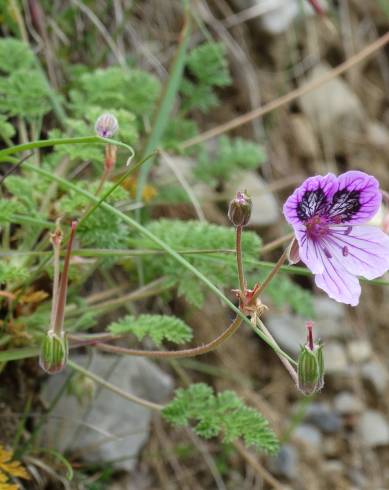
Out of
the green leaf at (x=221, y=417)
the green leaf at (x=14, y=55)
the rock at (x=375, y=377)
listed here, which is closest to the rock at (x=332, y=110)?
the rock at (x=375, y=377)

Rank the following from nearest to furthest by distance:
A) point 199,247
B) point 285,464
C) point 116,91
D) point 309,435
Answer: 1. point 199,247
2. point 116,91
3. point 285,464
4. point 309,435

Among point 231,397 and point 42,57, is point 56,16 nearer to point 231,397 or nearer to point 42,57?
point 42,57

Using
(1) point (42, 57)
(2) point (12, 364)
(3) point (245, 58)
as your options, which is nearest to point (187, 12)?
(1) point (42, 57)

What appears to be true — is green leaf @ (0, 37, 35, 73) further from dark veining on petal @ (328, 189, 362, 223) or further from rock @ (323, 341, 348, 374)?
rock @ (323, 341, 348, 374)

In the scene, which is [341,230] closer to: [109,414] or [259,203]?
[109,414]

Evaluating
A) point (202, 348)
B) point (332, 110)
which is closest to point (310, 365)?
point (202, 348)

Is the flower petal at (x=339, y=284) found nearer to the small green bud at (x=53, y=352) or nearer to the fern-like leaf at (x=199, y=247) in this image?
the fern-like leaf at (x=199, y=247)
